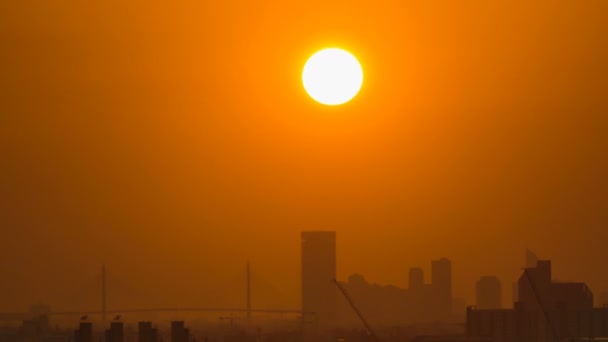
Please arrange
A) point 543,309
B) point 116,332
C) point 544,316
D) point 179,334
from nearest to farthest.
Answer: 1. point 116,332
2. point 179,334
3. point 543,309
4. point 544,316

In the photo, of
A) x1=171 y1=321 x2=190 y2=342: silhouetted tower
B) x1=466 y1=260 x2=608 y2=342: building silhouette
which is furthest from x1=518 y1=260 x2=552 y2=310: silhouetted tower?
x1=171 y1=321 x2=190 y2=342: silhouetted tower

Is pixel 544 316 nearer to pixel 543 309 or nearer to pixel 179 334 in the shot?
pixel 543 309

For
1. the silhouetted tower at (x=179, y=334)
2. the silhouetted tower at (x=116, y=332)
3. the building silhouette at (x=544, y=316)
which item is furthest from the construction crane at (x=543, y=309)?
the silhouetted tower at (x=116, y=332)

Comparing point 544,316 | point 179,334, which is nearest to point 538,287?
point 544,316

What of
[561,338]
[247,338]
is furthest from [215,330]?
[561,338]

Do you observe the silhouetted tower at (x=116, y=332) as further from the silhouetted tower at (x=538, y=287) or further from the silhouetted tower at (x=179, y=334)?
the silhouetted tower at (x=538, y=287)

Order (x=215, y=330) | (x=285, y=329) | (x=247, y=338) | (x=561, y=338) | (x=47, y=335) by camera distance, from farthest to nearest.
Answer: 1. (x=285, y=329)
2. (x=215, y=330)
3. (x=247, y=338)
4. (x=47, y=335)
5. (x=561, y=338)

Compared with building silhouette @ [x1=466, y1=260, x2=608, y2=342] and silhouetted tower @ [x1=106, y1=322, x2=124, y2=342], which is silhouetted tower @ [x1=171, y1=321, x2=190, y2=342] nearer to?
silhouetted tower @ [x1=106, y1=322, x2=124, y2=342]

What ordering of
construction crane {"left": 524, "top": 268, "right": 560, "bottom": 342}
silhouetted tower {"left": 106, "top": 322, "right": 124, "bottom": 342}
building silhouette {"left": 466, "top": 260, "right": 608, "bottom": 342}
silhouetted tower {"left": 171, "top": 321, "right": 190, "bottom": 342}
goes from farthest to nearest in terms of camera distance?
building silhouette {"left": 466, "top": 260, "right": 608, "bottom": 342} → construction crane {"left": 524, "top": 268, "right": 560, "bottom": 342} → silhouetted tower {"left": 171, "top": 321, "right": 190, "bottom": 342} → silhouetted tower {"left": 106, "top": 322, "right": 124, "bottom": 342}

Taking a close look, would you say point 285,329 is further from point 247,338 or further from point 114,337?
point 114,337
